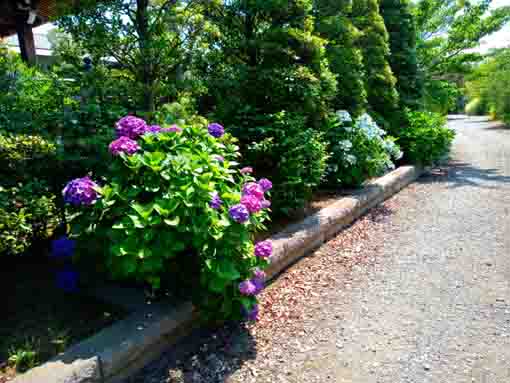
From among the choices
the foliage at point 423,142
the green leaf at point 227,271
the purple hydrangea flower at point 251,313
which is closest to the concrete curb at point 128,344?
the purple hydrangea flower at point 251,313

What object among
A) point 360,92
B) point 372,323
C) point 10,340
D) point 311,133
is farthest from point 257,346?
point 360,92

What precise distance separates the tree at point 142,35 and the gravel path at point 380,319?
2.13 metres

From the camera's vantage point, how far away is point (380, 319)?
262 centimetres

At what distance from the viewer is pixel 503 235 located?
4105 millimetres

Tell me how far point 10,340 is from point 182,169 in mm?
1288

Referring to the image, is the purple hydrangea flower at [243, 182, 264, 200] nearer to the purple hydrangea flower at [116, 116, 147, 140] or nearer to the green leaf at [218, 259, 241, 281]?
the green leaf at [218, 259, 241, 281]

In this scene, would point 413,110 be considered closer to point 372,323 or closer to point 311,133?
point 311,133

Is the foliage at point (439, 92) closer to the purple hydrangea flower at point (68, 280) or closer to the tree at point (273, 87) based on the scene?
the tree at point (273, 87)

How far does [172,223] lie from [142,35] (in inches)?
84.6

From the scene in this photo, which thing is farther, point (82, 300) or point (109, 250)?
point (82, 300)

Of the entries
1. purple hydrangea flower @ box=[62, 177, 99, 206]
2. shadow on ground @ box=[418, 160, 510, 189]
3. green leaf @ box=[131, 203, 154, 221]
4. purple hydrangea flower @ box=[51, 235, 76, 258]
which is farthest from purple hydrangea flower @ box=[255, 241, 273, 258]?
shadow on ground @ box=[418, 160, 510, 189]

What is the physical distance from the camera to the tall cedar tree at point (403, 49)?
8.94 meters

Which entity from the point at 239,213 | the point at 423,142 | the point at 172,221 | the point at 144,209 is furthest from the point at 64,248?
the point at 423,142

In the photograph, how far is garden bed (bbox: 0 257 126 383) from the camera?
194 cm
